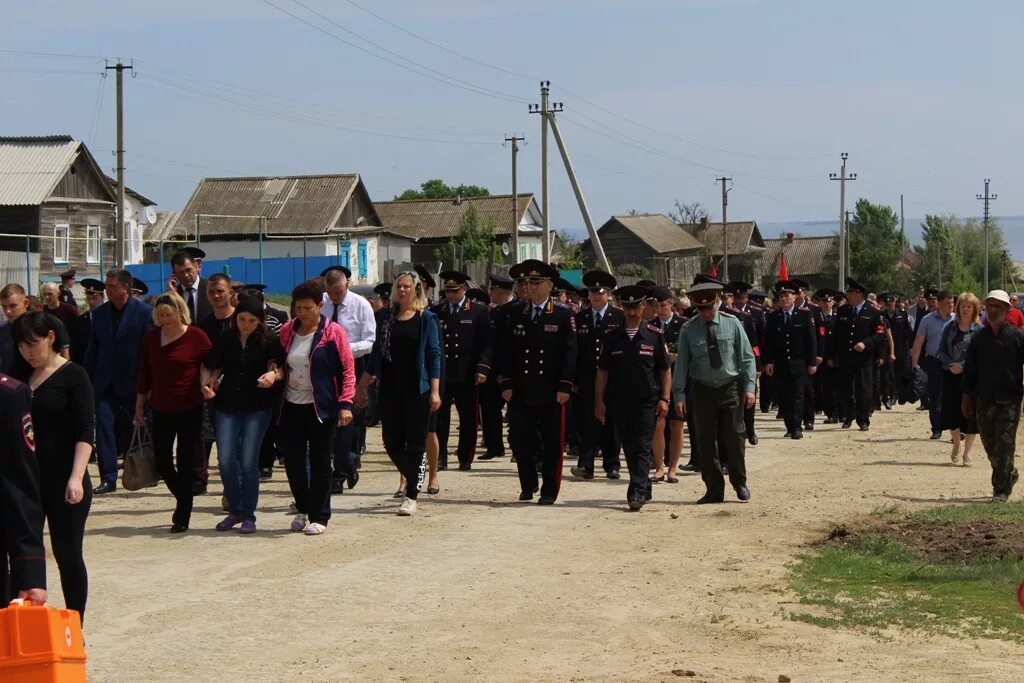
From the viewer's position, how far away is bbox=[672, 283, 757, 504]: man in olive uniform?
13.4 m

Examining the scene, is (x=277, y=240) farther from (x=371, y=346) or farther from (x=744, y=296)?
(x=371, y=346)

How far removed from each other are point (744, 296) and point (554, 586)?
1218cm

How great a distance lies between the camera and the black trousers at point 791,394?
20266 millimetres

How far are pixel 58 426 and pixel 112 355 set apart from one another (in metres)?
6.81

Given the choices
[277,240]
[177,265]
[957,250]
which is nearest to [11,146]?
[277,240]

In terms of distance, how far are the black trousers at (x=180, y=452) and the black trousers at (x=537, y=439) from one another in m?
2.92

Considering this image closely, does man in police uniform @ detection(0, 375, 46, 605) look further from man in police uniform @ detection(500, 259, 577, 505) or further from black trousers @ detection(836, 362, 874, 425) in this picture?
black trousers @ detection(836, 362, 874, 425)

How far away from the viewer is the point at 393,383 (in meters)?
12.6

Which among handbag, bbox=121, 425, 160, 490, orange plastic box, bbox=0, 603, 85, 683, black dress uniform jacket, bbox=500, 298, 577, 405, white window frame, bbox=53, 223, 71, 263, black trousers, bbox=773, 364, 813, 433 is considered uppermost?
white window frame, bbox=53, 223, 71, 263

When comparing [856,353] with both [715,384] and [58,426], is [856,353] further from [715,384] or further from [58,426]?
[58,426]

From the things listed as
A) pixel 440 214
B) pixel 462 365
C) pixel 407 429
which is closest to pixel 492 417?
Answer: pixel 462 365

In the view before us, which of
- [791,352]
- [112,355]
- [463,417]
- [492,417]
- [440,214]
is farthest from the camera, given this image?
[440,214]

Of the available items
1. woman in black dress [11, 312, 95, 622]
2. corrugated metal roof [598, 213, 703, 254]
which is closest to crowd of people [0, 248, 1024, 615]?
woman in black dress [11, 312, 95, 622]

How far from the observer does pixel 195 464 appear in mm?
11680
